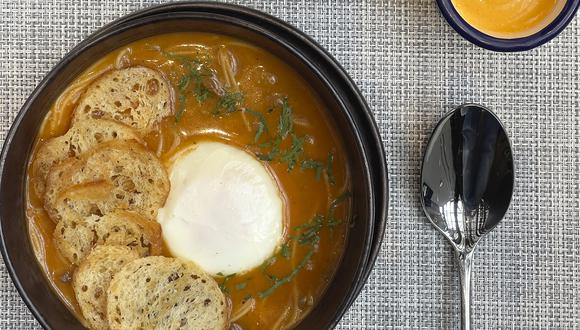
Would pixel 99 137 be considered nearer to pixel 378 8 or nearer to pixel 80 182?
pixel 80 182

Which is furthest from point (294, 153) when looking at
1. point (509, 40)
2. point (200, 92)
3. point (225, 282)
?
point (509, 40)

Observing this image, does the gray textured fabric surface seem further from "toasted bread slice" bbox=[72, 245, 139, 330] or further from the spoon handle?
"toasted bread slice" bbox=[72, 245, 139, 330]

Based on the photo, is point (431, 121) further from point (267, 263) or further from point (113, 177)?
point (113, 177)

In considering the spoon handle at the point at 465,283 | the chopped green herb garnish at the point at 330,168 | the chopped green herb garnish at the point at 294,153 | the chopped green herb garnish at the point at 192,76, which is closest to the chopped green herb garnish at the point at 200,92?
the chopped green herb garnish at the point at 192,76

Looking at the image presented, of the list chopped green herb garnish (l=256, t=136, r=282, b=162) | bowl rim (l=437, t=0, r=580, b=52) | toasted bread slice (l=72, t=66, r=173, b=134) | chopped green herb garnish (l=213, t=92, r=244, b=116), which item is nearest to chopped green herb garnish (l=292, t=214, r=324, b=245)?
chopped green herb garnish (l=256, t=136, r=282, b=162)

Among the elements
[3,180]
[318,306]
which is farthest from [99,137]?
[318,306]
